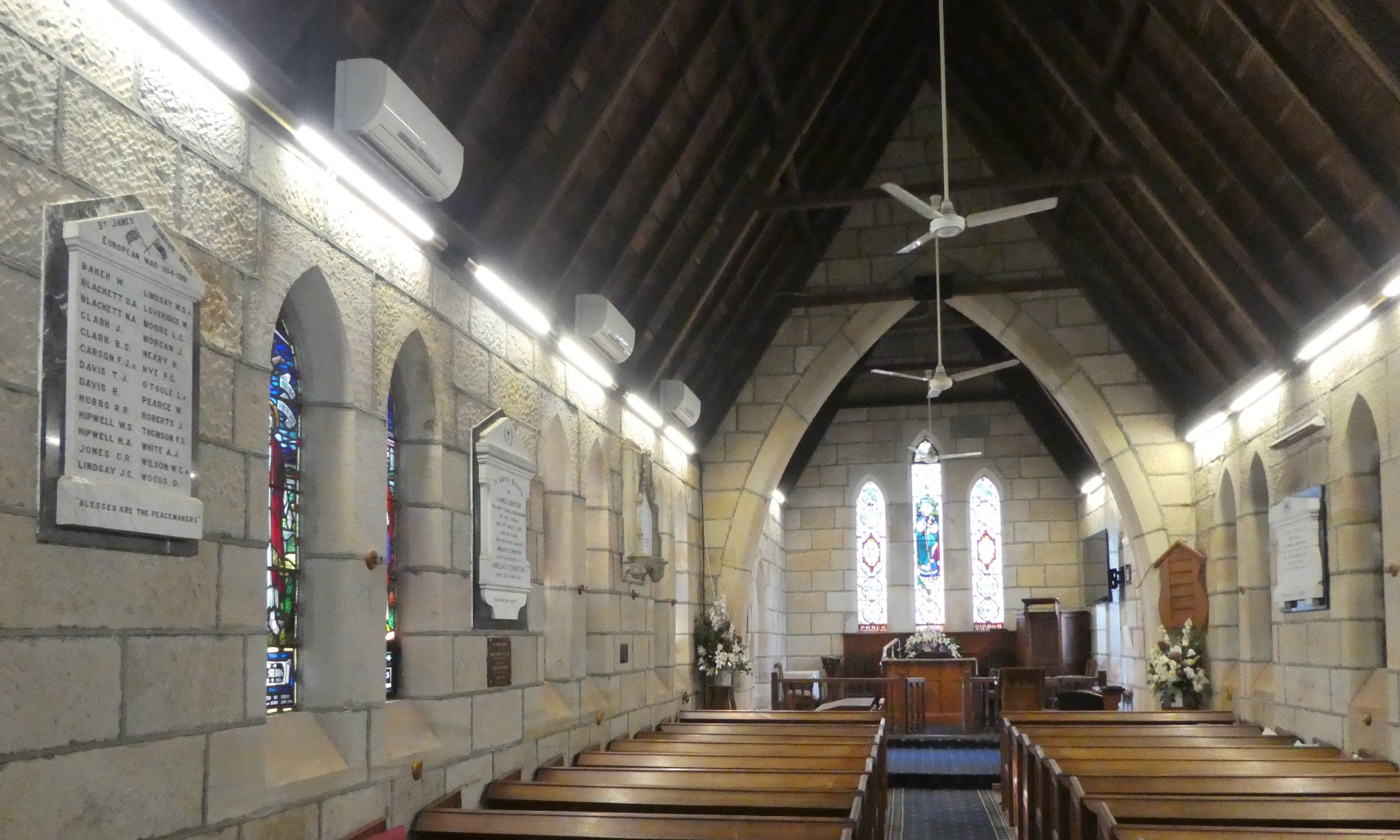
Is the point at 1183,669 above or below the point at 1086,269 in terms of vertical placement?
below

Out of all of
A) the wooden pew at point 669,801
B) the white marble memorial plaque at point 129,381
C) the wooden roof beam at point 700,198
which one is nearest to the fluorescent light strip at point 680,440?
the wooden roof beam at point 700,198

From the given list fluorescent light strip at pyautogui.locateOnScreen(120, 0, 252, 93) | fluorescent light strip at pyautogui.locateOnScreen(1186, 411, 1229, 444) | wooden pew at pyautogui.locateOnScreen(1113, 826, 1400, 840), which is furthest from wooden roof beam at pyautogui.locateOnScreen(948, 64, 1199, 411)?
fluorescent light strip at pyautogui.locateOnScreen(120, 0, 252, 93)

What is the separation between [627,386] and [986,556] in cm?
958

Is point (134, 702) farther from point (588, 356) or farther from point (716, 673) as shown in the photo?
point (716, 673)

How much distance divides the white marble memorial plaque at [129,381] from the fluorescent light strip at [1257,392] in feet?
21.3

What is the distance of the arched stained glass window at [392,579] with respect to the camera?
5.04m

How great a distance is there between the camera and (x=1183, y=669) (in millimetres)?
9492

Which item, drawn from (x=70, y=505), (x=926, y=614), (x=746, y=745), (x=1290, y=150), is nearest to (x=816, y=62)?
(x=1290, y=150)

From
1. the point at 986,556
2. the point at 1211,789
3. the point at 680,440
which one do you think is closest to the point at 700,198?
the point at 680,440

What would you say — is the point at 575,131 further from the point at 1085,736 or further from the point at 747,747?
the point at 1085,736

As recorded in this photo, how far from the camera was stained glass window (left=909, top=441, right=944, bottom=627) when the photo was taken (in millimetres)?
16484

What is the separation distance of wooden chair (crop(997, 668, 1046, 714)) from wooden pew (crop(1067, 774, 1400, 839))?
6.40 m

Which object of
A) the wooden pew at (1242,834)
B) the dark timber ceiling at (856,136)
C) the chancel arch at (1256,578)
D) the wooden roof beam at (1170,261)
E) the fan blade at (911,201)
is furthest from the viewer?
the chancel arch at (1256,578)

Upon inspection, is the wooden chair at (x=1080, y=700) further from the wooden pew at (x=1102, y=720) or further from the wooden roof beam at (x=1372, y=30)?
the wooden roof beam at (x=1372, y=30)
